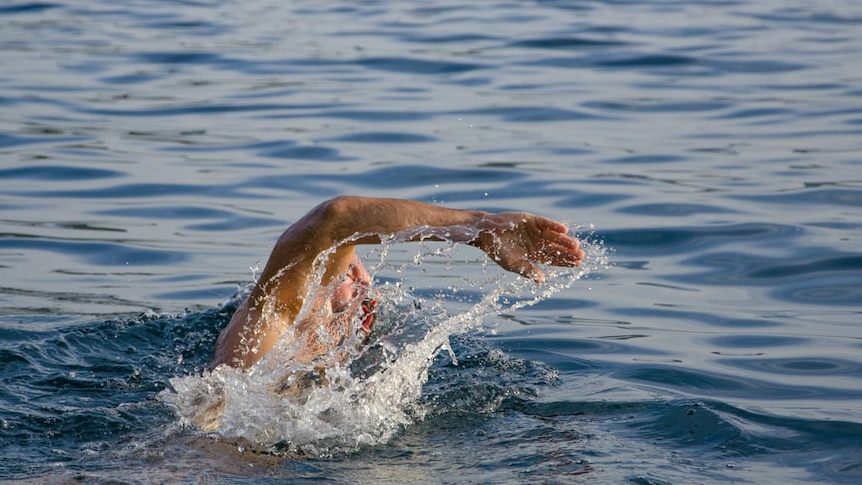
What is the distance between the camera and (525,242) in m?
5.07

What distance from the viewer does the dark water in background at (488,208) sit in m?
5.12

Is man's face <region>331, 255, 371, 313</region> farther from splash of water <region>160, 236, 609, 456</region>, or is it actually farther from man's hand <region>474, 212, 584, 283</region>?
man's hand <region>474, 212, 584, 283</region>

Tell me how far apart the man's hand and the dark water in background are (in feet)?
2.24

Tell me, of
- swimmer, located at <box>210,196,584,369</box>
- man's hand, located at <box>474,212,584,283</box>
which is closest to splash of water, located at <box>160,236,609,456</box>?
swimmer, located at <box>210,196,584,369</box>

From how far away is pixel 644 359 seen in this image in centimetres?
638

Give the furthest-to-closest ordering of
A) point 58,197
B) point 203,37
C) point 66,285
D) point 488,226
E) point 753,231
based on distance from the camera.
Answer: point 203,37 → point 58,197 → point 753,231 → point 66,285 → point 488,226

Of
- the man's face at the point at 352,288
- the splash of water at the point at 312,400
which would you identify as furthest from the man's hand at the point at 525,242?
the man's face at the point at 352,288

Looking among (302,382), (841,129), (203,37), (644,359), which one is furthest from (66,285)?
(203,37)

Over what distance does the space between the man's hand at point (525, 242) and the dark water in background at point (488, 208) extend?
68cm

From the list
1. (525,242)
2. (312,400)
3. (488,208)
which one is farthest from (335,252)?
(488,208)

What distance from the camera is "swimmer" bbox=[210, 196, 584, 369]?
5059 mm

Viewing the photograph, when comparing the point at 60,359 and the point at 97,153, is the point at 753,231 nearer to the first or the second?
the point at 60,359

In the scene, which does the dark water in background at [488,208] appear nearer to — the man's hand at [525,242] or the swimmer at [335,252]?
the swimmer at [335,252]

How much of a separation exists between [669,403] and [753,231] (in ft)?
10.5
